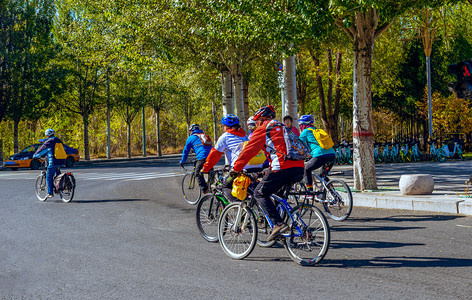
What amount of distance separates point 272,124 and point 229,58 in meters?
14.2

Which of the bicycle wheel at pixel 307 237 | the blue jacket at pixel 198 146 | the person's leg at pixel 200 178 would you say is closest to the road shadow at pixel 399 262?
the bicycle wheel at pixel 307 237

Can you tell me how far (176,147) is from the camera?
62.0m

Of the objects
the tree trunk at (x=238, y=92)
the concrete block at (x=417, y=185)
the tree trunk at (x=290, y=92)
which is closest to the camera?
the concrete block at (x=417, y=185)

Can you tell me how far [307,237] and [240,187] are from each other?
1.12 m

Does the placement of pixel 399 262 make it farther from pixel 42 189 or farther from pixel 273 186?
pixel 42 189

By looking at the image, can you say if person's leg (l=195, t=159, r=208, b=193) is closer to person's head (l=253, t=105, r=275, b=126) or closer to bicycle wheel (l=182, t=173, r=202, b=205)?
bicycle wheel (l=182, t=173, r=202, b=205)

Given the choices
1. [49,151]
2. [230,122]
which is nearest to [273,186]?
[230,122]

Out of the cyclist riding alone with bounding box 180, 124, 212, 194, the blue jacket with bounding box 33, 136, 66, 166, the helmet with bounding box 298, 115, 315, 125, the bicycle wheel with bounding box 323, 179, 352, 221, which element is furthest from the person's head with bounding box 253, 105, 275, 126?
the blue jacket with bounding box 33, 136, 66, 166

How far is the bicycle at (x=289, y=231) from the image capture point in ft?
18.1

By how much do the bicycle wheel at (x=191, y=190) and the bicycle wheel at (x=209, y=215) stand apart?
4254mm

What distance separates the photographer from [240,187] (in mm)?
6227

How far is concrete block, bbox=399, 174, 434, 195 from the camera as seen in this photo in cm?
1049

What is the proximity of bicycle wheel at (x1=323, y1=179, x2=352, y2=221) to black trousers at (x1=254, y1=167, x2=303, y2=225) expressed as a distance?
3031 mm

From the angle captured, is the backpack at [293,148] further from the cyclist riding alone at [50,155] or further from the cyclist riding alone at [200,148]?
the cyclist riding alone at [50,155]
